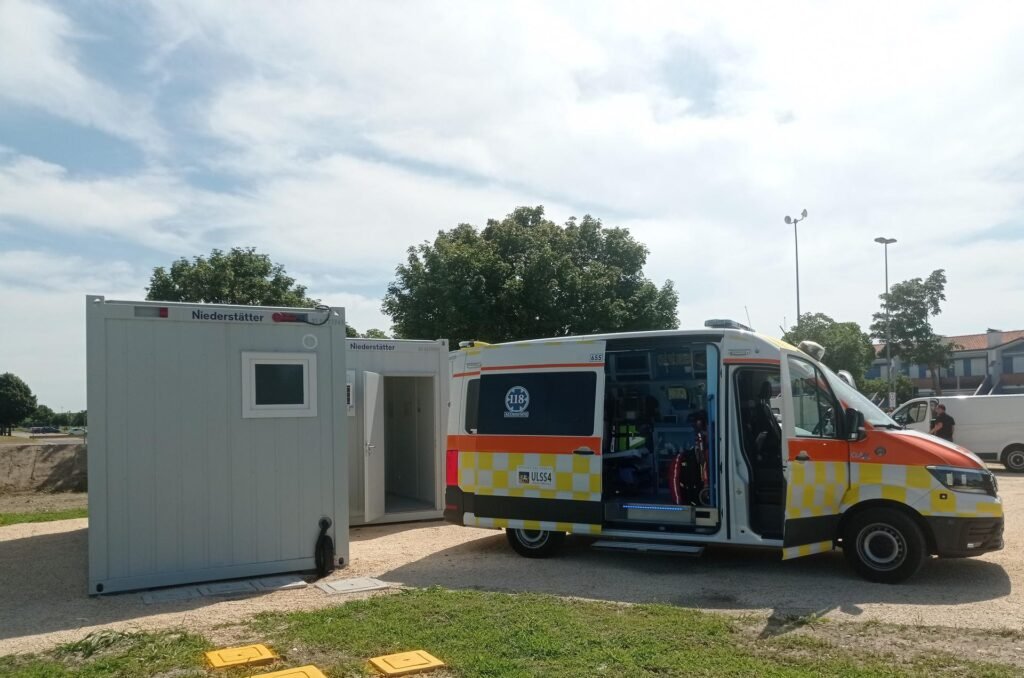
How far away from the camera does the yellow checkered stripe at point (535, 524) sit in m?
9.45

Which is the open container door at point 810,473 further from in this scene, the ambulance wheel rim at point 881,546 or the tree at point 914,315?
the tree at point 914,315

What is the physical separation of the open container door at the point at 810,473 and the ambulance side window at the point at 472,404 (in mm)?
3567

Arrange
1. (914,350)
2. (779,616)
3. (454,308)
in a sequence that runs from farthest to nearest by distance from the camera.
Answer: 1. (914,350)
2. (454,308)
3. (779,616)

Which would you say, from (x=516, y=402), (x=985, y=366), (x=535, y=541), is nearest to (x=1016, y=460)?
(x=535, y=541)

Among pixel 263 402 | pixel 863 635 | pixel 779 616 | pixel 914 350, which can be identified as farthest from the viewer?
pixel 914 350

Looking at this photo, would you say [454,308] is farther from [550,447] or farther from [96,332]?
[96,332]

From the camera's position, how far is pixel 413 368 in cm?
1295

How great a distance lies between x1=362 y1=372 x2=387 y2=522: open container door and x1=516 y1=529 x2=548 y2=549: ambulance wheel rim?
2933mm

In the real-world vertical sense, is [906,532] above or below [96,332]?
below

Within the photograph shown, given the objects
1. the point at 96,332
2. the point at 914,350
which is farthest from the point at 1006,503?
the point at 914,350

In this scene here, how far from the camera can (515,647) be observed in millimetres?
5879

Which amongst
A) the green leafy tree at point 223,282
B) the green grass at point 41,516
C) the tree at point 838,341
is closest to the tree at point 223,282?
the green leafy tree at point 223,282

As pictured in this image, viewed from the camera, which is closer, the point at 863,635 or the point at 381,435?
the point at 863,635

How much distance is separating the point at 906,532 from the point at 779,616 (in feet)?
6.74
